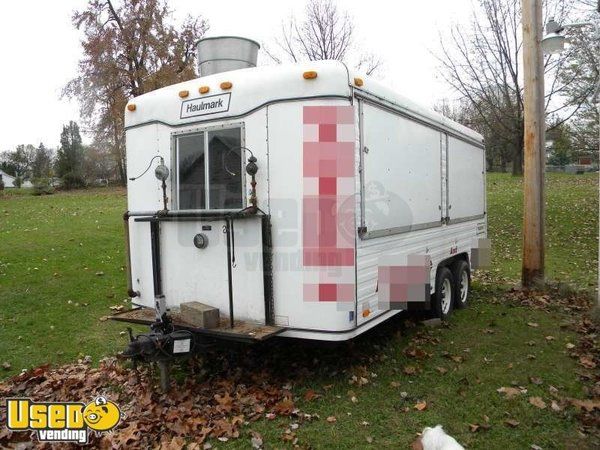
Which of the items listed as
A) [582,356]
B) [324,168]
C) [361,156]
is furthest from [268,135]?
[582,356]

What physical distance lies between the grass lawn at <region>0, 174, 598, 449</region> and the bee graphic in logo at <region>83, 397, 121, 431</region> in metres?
0.90

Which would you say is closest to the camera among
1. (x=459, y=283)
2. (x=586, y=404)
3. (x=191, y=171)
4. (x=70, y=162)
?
(x=586, y=404)

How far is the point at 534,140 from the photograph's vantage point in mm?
8266

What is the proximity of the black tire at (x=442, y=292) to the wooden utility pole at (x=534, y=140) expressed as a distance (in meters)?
1.98

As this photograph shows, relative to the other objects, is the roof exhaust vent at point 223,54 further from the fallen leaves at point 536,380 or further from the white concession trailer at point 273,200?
the fallen leaves at point 536,380

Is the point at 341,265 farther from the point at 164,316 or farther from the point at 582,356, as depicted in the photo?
the point at 582,356

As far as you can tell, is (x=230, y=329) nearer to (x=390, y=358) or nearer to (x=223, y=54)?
(x=390, y=358)

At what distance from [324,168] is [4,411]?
373 centimetres

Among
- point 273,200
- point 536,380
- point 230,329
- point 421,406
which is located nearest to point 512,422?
point 421,406

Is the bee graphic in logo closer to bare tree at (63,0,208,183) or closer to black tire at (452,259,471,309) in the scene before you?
black tire at (452,259,471,309)

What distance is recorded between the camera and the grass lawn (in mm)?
4016

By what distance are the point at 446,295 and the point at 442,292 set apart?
346 mm

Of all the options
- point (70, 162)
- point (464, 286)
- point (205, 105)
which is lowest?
point (464, 286)

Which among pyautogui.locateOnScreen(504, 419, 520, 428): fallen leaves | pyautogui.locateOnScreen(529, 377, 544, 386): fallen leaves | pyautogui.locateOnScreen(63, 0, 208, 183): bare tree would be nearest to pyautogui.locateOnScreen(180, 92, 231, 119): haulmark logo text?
pyautogui.locateOnScreen(504, 419, 520, 428): fallen leaves
